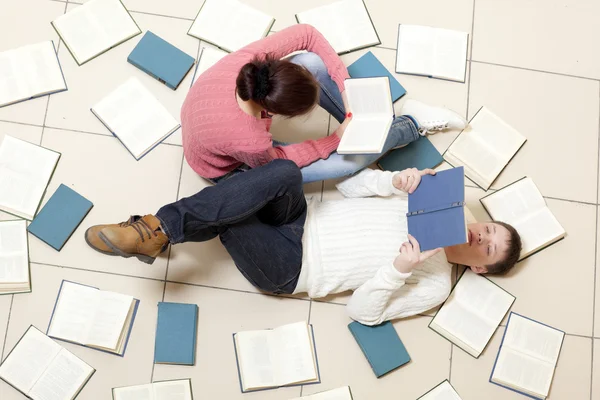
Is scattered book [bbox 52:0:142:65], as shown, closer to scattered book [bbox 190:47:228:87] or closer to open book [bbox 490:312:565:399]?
scattered book [bbox 190:47:228:87]

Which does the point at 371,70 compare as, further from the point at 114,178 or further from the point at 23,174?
the point at 23,174

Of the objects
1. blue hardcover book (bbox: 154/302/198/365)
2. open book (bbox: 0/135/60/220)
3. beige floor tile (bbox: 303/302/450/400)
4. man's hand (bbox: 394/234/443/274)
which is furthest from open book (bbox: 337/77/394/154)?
open book (bbox: 0/135/60/220)

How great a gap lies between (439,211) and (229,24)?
3.82ft

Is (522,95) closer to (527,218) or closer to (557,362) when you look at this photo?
(527,218)

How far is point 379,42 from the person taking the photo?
2281mm

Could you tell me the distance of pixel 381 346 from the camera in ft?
6.59

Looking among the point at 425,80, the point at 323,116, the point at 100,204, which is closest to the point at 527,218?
the point at 425,80

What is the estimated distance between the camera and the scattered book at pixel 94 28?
2.20 m

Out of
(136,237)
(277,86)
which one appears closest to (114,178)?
(136,237)

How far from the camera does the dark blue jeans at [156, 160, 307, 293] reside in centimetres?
165

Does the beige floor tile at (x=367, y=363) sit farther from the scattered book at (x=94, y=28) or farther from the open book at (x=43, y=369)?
the scattered book at (x=94, y=28)

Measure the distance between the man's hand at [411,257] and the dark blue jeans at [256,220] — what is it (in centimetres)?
33

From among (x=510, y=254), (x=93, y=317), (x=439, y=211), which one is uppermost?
(x=439, y=211)

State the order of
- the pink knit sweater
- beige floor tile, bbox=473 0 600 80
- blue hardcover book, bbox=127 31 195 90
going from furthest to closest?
beige floor tile, bbox=473 0 600 80
blue hardcover book, bbox=127 31 195 90
the pink knit sweater
